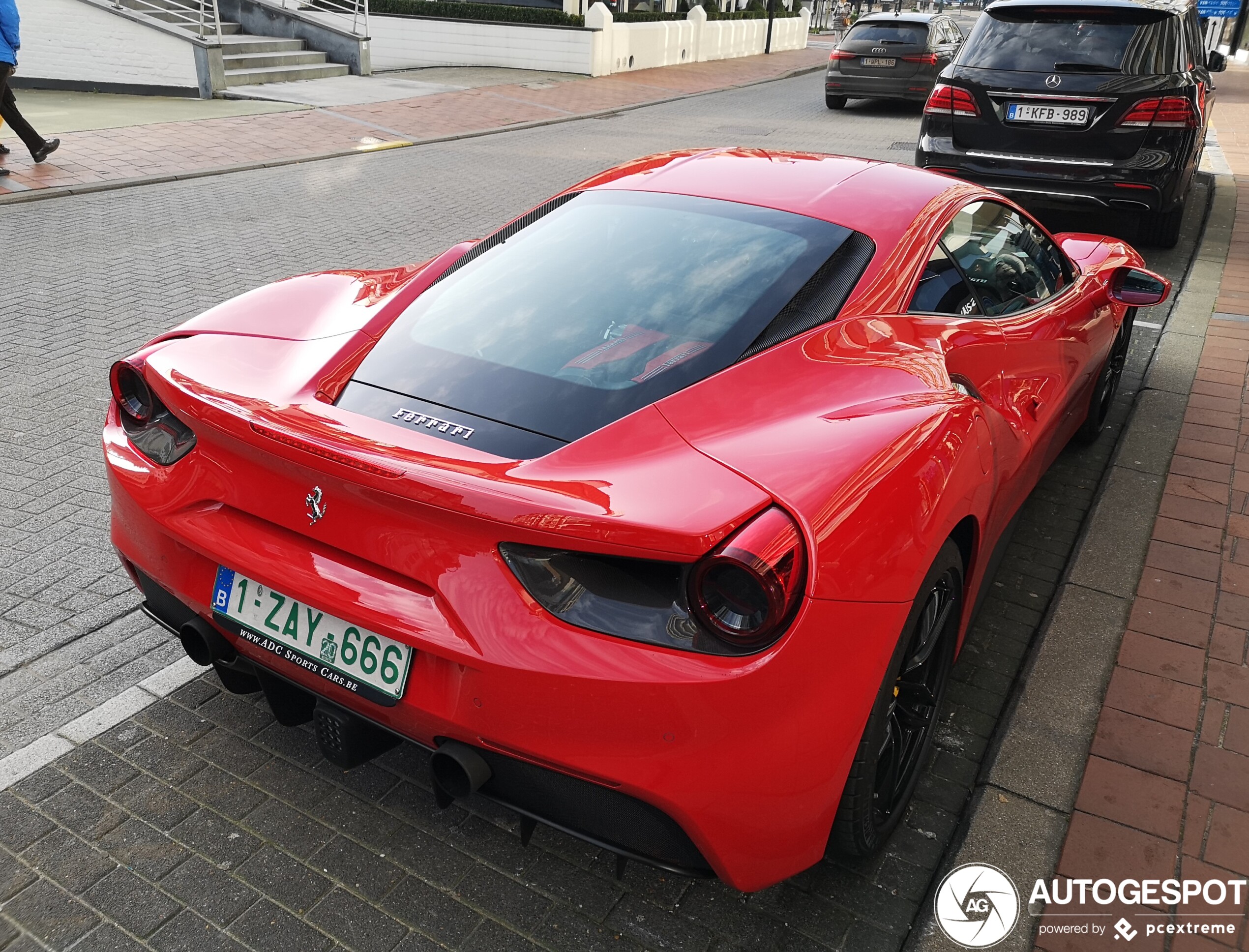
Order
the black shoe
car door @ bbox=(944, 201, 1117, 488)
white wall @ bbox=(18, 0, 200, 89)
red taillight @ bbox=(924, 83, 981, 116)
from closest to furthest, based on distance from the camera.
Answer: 1. car door @ bbox=(944, 201, 1117, 488)
2. red taillight @ bbox=(924, 83, 981, 116)
3. the black shoe
4. white wall @ bbox=(18, 0, 200, 89)

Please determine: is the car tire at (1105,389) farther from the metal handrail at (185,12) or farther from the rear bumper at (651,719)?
the metal handrail at (185,12)

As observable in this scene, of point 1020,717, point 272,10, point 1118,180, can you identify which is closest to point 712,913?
point 1020,717

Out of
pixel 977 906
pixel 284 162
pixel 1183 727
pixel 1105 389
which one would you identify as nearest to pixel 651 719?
pixel 977 906

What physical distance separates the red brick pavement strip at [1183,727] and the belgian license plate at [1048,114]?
3645 millimetres

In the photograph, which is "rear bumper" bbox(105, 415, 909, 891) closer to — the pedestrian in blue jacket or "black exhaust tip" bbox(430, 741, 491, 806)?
"black exhaust tip" bbox(430, 741, 491, 806)

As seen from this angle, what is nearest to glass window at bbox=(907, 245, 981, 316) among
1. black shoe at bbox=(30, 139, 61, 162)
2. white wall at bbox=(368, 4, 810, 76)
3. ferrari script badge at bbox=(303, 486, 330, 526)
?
ferrari script badge at bbox=(303, 486, 330, 526)

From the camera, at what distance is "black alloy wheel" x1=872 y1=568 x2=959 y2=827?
237 cm

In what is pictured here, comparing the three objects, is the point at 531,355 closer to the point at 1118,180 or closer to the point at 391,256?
the point at 391,256

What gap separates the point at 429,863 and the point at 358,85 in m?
17.4

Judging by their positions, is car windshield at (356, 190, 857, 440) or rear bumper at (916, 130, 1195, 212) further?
rear bumper at (916, 130, 1195, 212)

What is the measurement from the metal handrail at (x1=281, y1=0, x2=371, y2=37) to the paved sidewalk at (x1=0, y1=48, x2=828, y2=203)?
243 cm

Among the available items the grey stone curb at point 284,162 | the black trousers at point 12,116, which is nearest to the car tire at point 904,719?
the grey stone curb at point 284,162

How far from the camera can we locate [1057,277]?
12.6ft

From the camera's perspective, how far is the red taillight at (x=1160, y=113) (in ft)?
24.0
